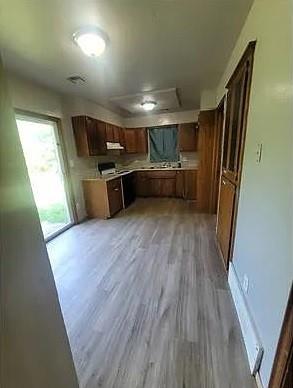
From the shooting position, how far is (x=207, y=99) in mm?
3977

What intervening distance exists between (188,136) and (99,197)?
2984mm

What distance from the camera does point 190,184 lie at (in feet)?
17.8

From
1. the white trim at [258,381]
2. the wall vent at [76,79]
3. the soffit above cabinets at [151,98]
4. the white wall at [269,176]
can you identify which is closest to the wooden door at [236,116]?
the white wall at [269,176]

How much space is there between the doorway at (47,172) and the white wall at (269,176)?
2936 mm

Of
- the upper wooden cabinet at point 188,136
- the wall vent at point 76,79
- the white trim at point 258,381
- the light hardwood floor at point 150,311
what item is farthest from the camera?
the upper wooden cabinet at point 188,136

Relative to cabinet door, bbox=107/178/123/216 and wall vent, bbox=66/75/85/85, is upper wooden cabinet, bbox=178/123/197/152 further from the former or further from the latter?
wall vent, bbox=66/75/85/85

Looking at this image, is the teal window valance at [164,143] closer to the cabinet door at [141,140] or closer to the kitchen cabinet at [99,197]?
the cabinet door at [141,140]

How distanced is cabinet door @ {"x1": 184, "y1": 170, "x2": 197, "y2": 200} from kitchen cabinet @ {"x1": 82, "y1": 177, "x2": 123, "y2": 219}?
2013 millimetres

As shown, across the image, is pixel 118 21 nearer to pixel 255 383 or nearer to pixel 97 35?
pixel 97 35

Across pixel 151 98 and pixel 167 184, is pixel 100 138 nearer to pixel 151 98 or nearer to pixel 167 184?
pixel 151 98

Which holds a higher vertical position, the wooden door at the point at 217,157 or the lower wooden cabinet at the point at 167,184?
the wooden door at the point at 217,157

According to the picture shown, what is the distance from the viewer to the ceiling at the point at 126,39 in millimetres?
1577

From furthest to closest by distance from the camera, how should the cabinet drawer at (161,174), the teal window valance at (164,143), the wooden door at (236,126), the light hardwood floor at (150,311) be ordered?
the teal window valance at (164,143), the cabinet drawer at (161,174), the wooden door at (236,126), the light hardwood floor at (150,311)

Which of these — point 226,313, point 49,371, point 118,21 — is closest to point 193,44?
point 118,21
